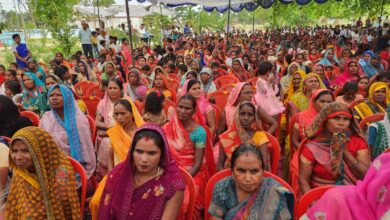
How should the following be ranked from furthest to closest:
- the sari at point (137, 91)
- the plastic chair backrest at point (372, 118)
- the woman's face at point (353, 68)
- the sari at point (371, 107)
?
the woman's face at point (353, 68), the sari at point (137, 91), the sari at point (371, 107), the plastic chair backrest at point (372, 118)

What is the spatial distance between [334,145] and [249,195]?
32.6 inches

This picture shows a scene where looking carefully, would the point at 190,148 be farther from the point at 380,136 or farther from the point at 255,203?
the point at 380,136

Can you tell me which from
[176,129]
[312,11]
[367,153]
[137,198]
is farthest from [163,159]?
[312,11]

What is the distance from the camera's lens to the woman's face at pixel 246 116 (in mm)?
2721

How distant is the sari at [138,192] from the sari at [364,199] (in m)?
0.85

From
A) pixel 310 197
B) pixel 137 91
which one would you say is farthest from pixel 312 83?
pixel 137 91

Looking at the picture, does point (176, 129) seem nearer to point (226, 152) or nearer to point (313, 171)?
point (226, 152)

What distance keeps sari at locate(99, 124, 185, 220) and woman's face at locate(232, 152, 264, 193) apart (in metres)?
0.38

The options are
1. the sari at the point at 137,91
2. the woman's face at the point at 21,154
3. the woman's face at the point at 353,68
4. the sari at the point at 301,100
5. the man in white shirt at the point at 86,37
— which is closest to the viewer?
the woman's face at the point at 21,154

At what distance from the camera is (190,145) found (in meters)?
2.84

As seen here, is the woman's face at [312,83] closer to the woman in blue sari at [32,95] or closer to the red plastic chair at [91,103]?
the red plastic chair at [91,103]

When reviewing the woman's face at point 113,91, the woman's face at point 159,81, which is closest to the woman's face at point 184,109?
the woman's face at point 113,91

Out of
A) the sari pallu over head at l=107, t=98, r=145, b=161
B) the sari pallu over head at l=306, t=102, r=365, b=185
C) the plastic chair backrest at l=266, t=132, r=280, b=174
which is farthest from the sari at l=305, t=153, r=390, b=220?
the sari pallu over head at l=107, t=98, r=145, b=161

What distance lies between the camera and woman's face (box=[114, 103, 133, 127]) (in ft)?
9.40
